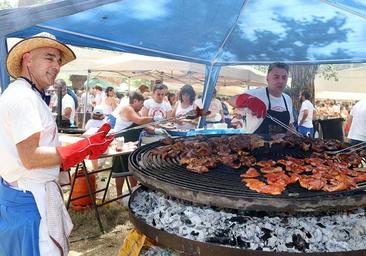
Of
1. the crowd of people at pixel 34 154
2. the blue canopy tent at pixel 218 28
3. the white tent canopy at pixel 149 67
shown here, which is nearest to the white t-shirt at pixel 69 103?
the white tent canopy at pixel 149 67

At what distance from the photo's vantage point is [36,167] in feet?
8.26

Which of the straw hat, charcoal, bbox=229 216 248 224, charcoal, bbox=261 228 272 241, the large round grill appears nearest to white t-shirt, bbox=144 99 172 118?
→ the large round grill

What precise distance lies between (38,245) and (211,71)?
18.5 ft

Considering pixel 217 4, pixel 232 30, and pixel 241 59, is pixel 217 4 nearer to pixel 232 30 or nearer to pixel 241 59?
pixel 232 30

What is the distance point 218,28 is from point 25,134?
12.7 feet

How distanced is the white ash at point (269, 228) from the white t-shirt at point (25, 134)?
0.95 m

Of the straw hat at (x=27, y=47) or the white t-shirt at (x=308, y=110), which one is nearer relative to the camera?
the straw hat at (x=27, y=47)

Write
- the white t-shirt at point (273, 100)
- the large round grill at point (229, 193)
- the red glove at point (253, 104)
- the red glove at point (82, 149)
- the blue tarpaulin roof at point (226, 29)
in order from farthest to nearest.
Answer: the white t-shirt at point (273, 100) → the red glove at point (253, 104) → the blue tarpaulin roof at point (226, 29) → the red glove at point (82, 149) → the large round grill at point (229, 193)

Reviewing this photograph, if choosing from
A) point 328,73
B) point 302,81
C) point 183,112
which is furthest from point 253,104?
point 328,73

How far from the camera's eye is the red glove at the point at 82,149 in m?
2.55

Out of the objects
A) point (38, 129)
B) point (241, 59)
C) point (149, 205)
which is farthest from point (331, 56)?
point (38, 129)

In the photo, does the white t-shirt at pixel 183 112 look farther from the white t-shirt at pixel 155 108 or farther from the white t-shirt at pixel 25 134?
the white t-shirt at pixel 25 134

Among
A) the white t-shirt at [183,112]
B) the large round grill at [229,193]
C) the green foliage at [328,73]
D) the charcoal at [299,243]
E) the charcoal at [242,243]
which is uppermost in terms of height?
the large round grill at [229,193]

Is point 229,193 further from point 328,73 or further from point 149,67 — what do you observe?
point 328,73
